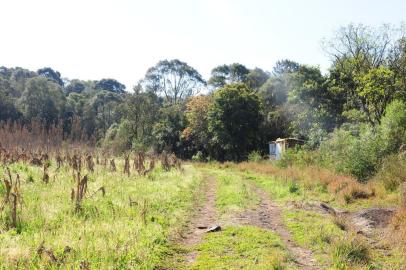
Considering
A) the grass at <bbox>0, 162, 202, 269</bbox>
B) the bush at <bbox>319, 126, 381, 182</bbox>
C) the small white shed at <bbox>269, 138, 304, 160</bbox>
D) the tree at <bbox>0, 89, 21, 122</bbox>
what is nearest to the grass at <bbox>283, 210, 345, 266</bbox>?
the grass at <bbox>0, 162, 202, 269</bbox>

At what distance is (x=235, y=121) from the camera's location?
37.4 metres

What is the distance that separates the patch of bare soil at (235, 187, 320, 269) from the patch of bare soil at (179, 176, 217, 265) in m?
0.80

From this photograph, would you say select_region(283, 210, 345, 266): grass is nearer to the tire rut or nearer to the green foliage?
the tire rut

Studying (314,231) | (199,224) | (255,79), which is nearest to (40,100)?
(255,79)

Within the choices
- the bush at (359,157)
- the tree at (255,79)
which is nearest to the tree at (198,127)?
the tree at (255,79)

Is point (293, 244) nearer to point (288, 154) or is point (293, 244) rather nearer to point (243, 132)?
point (288, 154)

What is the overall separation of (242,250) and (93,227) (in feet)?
8.99

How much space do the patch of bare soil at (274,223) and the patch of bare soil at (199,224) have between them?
0.80 metres

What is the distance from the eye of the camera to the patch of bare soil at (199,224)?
7.48m

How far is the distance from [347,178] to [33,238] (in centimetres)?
1265

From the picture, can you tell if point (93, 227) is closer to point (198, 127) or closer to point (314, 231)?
point (314, 231)

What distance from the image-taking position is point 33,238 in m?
6.30

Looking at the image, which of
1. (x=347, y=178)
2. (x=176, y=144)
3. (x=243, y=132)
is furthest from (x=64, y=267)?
(x=176, y=144)

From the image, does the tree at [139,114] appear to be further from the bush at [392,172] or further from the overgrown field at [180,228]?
the bush at [392,172]
